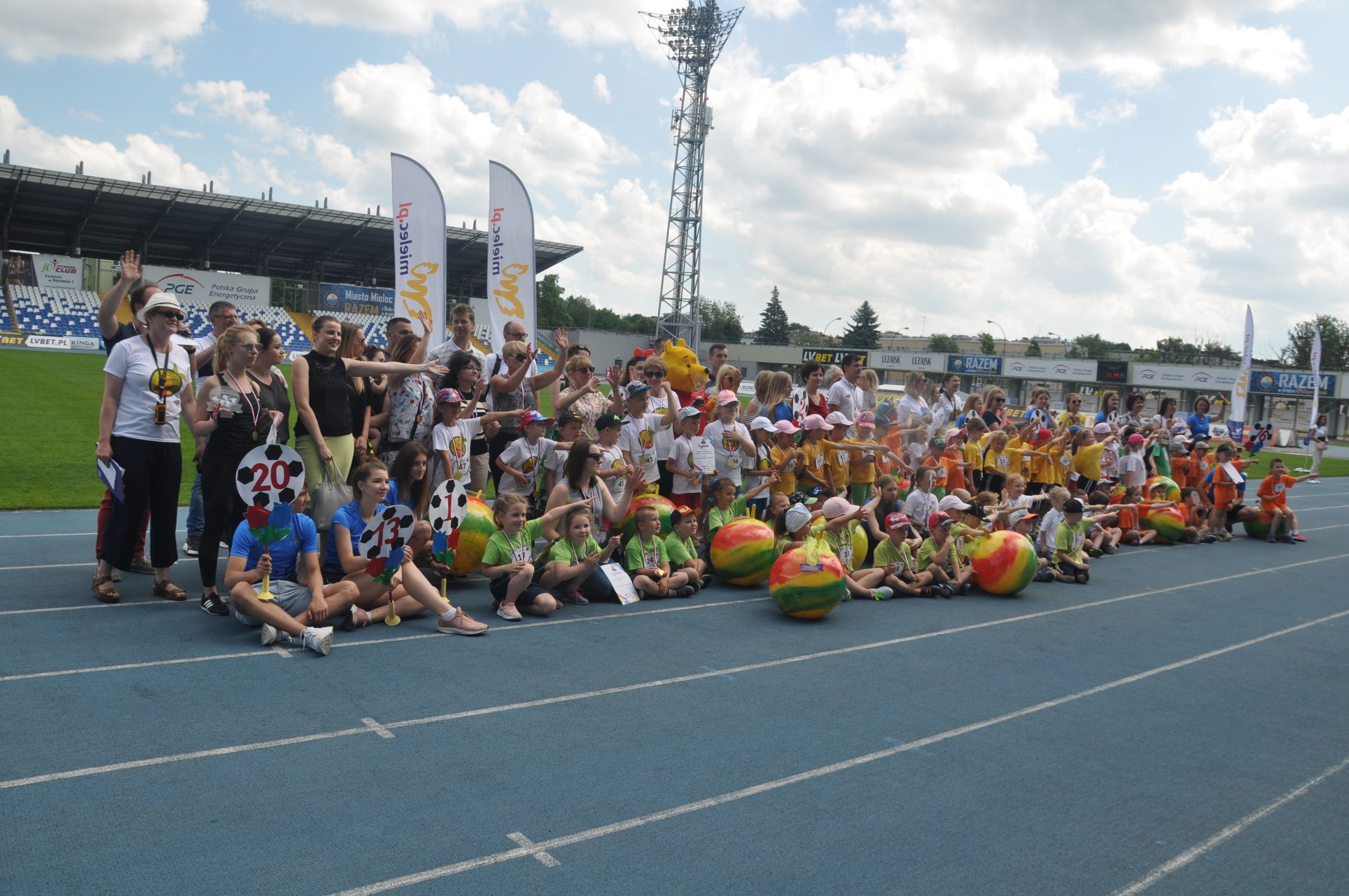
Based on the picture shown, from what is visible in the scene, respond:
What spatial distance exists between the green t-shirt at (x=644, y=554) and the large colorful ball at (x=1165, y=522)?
8.76 metres

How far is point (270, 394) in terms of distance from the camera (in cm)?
653

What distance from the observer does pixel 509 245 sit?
1160 centimetres

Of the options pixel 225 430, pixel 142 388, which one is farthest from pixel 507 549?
pixel 142 388

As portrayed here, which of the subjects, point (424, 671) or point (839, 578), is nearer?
point (424, 671)

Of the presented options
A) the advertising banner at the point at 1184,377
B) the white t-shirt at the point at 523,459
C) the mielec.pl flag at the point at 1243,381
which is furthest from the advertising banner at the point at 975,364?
the white t-shirt at the point at 523,459

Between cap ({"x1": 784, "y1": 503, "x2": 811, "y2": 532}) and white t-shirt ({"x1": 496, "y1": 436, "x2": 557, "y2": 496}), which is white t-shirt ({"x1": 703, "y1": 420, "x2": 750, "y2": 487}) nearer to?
cap ({"x1": 784, "y1": 503, "x2": 811, "y2": 532})

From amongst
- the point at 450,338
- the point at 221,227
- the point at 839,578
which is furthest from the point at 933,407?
the point at 221,227

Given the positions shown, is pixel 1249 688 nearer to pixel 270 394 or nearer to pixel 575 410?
pixel 575 410

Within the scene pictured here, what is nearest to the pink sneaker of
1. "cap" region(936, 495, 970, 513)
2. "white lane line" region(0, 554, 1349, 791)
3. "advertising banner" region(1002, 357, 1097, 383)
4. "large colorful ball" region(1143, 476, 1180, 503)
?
"white lane line" region(0, 554, 1349, 791)

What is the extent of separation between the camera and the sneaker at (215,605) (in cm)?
629

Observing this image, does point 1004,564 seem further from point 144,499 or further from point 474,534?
point 144,499

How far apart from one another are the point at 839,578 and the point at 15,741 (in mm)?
5517

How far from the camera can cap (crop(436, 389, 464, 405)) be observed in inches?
295

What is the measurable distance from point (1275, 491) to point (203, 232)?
52.5 m
